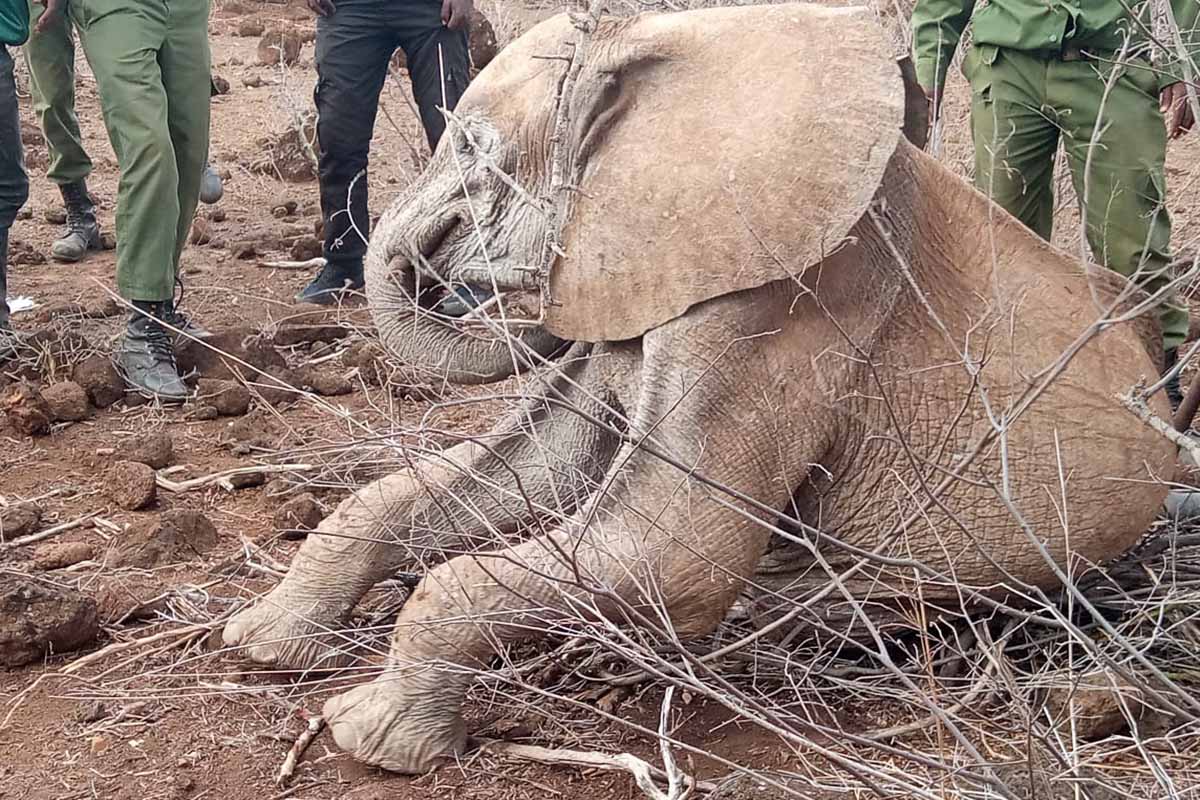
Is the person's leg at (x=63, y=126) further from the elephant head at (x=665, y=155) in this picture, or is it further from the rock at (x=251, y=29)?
the rock at (x=251, y=29)

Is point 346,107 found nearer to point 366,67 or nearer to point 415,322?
point 366,67

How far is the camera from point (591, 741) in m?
3.02

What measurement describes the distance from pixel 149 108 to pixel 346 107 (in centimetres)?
124

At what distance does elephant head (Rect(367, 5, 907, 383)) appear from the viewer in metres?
2.75

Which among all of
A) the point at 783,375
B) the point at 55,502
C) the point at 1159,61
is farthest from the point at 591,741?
the point at 1159,61

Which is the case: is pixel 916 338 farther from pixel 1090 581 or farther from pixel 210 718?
pixel 210 718

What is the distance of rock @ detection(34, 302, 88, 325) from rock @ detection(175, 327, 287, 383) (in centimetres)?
74

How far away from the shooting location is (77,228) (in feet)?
23.4

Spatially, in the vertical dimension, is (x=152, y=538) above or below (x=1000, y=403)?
below

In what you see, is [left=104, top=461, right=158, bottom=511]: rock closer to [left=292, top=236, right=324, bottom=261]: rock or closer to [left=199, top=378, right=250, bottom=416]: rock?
[left=199, top=378, right=250, bottom=416]: rock

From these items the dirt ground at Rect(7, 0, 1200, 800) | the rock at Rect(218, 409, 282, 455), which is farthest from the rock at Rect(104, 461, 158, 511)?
the rock at Rect(218, 409, 282, 455)

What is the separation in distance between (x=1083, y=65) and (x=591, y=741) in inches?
96.6

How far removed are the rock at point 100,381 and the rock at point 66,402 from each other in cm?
8

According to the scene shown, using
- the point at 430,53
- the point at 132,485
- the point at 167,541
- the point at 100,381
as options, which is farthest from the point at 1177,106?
the point at 100,381
